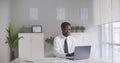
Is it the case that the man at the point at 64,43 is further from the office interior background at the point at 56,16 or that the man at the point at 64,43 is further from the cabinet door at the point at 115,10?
the office interior background at the point at 56,16

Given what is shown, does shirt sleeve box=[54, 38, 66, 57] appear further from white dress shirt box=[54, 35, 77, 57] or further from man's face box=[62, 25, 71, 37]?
man's face box=[62, 25, 71, 37]

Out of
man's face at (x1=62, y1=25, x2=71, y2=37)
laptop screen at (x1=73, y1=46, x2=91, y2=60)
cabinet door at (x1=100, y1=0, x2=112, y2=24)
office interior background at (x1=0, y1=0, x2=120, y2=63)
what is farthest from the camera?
office interior background at (x1=0, y1=0, x2=120, y2=63)

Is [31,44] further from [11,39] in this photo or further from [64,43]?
[64,43]

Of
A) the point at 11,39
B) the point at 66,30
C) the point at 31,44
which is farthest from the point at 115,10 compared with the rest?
the point at 11,39

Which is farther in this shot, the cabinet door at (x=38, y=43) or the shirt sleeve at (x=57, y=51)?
the cabinet door at (x=38, y=43)

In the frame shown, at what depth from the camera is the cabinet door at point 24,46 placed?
544 cm

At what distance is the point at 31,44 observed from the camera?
547 centimetres

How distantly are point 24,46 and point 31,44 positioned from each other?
195 millimetres

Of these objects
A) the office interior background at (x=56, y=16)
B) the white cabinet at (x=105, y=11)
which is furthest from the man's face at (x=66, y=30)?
the office interior background at (x=56, y=16)

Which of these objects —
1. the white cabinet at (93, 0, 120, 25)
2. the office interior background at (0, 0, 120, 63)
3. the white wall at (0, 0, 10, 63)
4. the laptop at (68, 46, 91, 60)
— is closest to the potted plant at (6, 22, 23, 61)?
the white wall at (0, 0, 10, 63)

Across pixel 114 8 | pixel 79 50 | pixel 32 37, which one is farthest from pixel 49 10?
pixel 79 50

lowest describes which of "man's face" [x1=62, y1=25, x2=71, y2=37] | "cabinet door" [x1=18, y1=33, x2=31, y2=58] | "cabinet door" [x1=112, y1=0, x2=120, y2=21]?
"cabinet door" [x1=18, y1=33, x2=31, y2=58]

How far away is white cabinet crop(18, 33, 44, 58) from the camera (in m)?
5.44

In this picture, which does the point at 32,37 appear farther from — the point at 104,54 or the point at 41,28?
the point at 104,54
